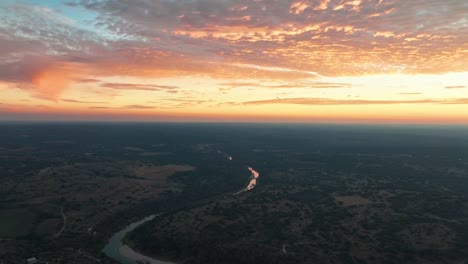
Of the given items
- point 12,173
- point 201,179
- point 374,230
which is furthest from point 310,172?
point 12,173

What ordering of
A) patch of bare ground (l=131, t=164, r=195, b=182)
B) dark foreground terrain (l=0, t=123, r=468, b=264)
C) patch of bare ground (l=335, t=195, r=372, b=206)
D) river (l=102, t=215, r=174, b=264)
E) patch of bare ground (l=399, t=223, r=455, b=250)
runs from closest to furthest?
river (l=102, t=215, r=174, b=264) < dark foreground terrain (l=0, t=123, r=468, b=264) < patch of bare ground (l=399, t=223, r=455, b=250) < patch of bare ground (l=335, t=195, r=372, b=206) < patch of bare ground (l=131, t=164, r=195, b=182)

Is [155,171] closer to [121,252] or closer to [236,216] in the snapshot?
[236,216]

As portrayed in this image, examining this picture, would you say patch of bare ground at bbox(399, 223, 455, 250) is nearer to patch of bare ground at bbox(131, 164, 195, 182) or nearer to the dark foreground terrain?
the dark foreground terrain

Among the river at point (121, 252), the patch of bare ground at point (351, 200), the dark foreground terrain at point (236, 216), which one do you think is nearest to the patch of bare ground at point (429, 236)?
the dark foreground terrain at point (236, 216)

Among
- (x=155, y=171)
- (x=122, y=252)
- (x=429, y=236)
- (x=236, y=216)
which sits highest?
(x=155, y=171)

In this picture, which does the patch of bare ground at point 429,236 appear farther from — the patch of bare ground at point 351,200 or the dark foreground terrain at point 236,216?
the patch of bare ground at point 351,200

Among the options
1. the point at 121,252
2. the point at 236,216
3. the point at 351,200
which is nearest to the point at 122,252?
the point at 121,252

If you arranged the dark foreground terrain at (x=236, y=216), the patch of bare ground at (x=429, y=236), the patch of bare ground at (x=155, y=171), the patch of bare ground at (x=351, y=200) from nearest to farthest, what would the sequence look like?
the dark foreground terrain at (x=236, y=216) → the patch of bare ground at (x=429, y=236) → the patch of bare ground at (x=351, y=200) → the patch of bare ground at (x=155, y=171)

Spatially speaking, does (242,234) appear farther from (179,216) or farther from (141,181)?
(141,181)

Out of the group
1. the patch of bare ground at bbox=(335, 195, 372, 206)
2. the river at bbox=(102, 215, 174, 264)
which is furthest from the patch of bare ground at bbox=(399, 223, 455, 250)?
the river at bbox=(102, 215, 174, 264)

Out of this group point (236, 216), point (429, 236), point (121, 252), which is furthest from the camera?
point (236, 216)

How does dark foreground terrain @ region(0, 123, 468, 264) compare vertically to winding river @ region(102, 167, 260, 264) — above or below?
above

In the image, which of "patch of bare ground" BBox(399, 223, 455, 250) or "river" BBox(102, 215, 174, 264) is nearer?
"river" BBox(102, 215, 174, 264)

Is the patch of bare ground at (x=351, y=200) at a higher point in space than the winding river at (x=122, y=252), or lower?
higher
